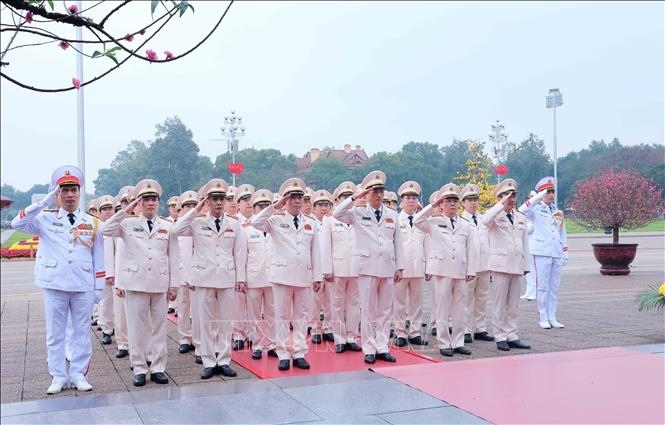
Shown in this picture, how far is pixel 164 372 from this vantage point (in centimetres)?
616

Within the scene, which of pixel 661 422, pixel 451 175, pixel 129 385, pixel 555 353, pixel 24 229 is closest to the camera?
pixel 661 422

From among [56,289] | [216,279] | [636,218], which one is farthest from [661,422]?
[636,218]

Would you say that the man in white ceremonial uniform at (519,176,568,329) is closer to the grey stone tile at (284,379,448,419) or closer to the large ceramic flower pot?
the grey stone tile at (284,379,448,419)

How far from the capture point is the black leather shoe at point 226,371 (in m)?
6.21

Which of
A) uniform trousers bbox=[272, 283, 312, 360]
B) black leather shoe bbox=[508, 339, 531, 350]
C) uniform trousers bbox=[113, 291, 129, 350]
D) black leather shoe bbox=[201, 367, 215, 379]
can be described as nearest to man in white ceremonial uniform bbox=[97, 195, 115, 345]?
uniform trousers bbox=[113, 291, 129, 350]

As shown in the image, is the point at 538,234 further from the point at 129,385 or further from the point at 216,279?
the point at 129,385

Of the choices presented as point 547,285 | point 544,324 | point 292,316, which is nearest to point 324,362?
point 292,316

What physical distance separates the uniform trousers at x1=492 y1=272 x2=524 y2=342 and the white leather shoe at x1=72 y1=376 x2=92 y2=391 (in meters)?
4.30

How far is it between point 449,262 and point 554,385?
1968mm

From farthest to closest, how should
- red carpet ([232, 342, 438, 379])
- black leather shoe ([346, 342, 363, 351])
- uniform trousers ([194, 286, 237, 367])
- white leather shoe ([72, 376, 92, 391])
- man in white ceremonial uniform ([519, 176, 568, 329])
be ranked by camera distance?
man in white ceremonial uniform ([519, 176, 568, 329])
black leather shoe ([346, 342, 363, 351])
red carpet ([232, 342, 438, 379])
uniform trousers ([194, 286, 237, 367])
white leather shoe ([72, 376, 92, 391])

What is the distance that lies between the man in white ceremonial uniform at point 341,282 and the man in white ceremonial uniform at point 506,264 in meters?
1.57

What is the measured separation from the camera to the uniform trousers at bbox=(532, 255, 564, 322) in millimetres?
8695

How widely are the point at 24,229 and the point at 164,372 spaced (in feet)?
5.89

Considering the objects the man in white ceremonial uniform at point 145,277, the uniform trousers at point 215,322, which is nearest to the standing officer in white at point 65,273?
the man in white ceremonial uniform at point 145,277
